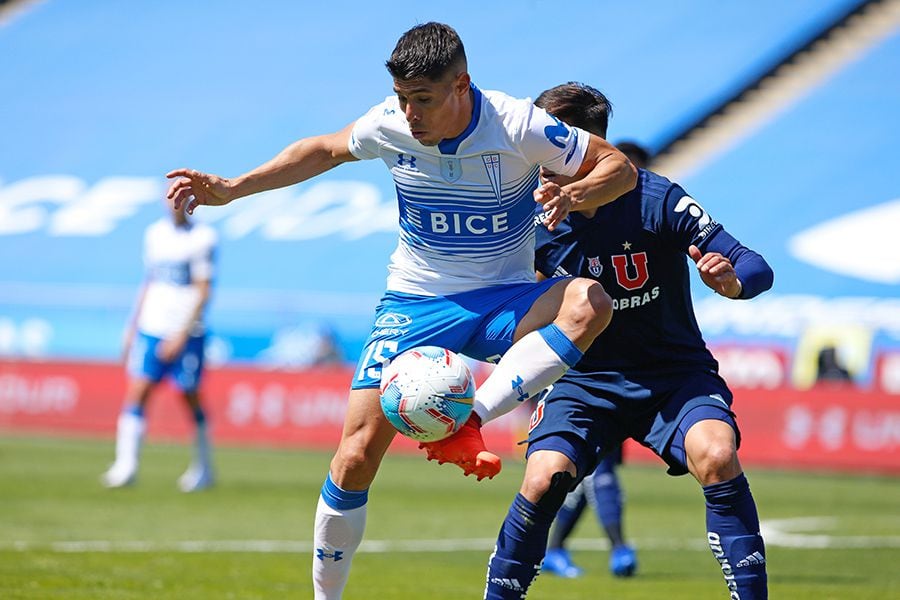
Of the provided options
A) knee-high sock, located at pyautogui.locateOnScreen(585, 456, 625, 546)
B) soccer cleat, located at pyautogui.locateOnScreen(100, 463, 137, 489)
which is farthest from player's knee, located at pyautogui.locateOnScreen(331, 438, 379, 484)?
soccer cleat, located at pyautogui.locateOnScreen(100, 463, 137, 489)

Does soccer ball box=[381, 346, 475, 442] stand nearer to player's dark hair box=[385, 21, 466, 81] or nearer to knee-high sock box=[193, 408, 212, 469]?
player's dark hair box=[385, 21, 466, 81]

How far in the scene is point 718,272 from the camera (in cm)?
589

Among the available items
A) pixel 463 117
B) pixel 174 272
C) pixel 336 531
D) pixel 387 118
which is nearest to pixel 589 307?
pixel 463 117

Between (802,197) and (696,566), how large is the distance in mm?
18110

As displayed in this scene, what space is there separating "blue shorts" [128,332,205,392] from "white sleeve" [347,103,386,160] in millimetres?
8373

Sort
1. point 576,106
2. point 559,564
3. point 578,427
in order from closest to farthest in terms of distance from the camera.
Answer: point 578,427 < point 576,106 < point 559,564

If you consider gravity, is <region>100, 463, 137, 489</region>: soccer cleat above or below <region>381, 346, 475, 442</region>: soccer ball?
below

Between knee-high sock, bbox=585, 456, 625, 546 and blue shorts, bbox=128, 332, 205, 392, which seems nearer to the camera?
knee-high sock, bbox=585, 456, 625, 546

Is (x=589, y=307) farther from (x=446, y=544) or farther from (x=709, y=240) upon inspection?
(x=446, y=544)

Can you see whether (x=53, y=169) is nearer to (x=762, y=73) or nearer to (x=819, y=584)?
(x=762, y=73)

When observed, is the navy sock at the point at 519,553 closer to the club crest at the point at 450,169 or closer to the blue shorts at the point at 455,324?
the blue shorts at the point at 455,324

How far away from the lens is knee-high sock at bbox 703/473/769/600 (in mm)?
5895

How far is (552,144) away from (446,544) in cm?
554

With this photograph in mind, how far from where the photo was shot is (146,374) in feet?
46.5
